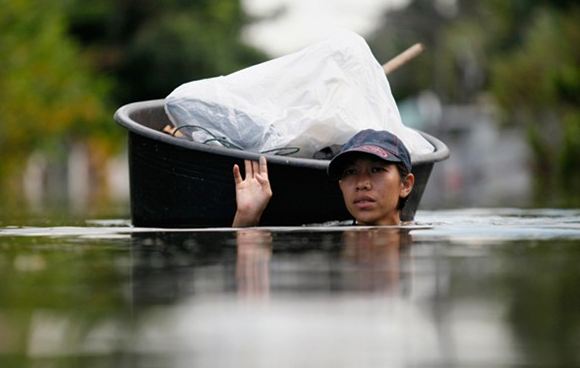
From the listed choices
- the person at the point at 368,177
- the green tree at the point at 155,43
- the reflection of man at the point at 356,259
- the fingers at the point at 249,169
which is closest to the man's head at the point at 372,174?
the person at the point at 368,177

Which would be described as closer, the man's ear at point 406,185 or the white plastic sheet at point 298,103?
the man's ear at point 406,185

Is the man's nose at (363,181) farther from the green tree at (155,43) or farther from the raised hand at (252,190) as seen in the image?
the green tree at (155,43)

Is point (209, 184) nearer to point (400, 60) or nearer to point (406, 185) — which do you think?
point (406, 185)

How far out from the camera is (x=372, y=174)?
29.6 ft

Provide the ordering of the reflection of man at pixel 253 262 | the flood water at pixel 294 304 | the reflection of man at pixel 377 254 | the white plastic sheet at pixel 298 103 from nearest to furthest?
1. the flood water at pixel 294 304
2. the reflection of man at pixel 253 262
3. the reflection of man at pixel 377 254
4. the white plastic sheet at pixel 298 103

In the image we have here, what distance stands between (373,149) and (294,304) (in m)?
4.03

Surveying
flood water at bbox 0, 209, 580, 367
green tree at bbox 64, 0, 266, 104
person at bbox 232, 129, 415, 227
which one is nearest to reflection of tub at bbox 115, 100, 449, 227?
person at bbox 232, 129, 415, 227

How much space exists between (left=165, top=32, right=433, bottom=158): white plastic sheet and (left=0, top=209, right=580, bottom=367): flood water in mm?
1986

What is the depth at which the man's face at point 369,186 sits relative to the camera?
8.98 m

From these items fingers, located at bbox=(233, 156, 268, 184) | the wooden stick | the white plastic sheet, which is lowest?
fingers, located at bbox=(233, 156, 268, 184)

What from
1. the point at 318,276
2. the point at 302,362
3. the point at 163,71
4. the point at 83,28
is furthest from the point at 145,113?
the point at 83,28

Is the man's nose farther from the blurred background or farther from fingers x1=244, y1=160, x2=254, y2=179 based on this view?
the blurred background

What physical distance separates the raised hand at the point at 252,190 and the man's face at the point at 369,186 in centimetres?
48

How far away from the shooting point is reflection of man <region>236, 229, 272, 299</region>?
207 inches
